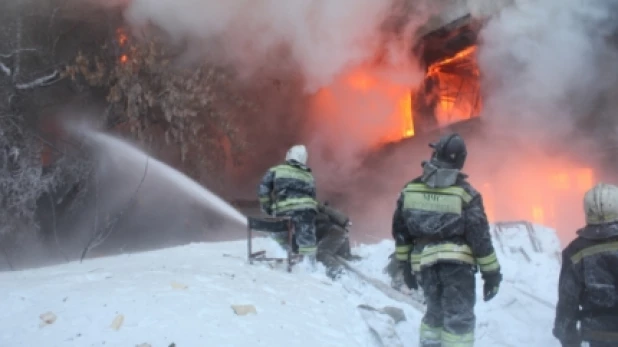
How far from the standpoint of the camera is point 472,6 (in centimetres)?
973

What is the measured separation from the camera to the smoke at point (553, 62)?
26.0ft

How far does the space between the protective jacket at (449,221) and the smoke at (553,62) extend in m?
6.03

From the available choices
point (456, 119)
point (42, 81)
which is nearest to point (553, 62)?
point (456, 119)

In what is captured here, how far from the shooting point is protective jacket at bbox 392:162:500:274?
129 inches

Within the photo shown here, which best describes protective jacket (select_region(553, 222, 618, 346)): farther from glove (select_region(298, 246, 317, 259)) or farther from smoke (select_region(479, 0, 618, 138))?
smoke (select_region(479, 0, 618, 138))

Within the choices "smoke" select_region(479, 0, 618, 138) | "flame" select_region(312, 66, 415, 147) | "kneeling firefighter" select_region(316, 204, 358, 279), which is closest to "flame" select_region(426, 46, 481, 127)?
"flame" select_region(312, 66, 415, 147)

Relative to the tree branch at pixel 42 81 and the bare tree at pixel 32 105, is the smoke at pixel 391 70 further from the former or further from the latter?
the tree branch at pixel 42 81

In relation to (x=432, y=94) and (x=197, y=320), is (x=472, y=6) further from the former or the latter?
(x=197, y=320)

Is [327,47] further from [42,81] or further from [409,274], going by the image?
[409,274]

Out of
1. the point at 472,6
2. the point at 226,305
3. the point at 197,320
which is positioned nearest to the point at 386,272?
the point at 226,305

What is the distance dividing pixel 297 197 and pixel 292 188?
0.11 metres

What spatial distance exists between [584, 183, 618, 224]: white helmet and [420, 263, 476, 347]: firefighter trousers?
79 centimetres

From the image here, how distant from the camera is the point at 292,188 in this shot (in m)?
5.46

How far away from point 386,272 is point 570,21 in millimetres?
5372
